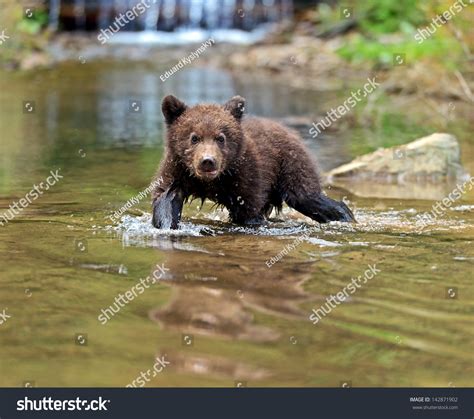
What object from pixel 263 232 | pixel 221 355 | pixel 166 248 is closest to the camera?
pixel 221 355

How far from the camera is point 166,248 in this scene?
328 inches

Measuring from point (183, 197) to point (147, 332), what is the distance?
3.31m

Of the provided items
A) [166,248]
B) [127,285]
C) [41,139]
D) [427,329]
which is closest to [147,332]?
[127,285]

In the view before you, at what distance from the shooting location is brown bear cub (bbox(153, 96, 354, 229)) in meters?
9.02

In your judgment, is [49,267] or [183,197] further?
[183,197]

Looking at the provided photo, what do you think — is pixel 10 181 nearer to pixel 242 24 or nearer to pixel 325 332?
pixel 325 332
